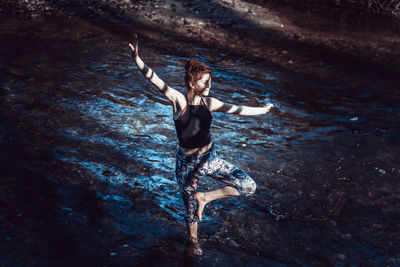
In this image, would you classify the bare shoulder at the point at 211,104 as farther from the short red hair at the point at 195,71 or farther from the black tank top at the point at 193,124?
the short red hair at the point at 195,71

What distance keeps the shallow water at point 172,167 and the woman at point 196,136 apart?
0.80 m

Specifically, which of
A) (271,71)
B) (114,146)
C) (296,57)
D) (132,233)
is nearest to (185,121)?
(132,233)

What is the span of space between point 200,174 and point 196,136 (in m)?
0.42

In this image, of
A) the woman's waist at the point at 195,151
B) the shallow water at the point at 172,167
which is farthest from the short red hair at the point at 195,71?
the shallow water at the point at 172,167

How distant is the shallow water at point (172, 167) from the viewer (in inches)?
169

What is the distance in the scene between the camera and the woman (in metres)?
3.54

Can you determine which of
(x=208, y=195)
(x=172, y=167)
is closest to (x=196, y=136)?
(x=208, y=195)

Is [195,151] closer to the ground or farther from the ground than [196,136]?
closer to the ground

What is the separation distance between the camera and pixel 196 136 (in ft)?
11.9

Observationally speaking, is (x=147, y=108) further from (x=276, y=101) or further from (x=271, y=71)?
(x=271, y=71)

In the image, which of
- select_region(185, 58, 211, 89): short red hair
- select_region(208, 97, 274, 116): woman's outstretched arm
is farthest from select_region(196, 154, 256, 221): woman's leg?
select_region(185, 58, 211, 89): short red hair

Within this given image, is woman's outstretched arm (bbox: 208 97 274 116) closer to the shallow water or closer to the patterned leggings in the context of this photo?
the patterned leggings

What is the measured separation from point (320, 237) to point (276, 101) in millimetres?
4647

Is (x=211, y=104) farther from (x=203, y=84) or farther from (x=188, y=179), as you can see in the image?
(x=188, y=179)
